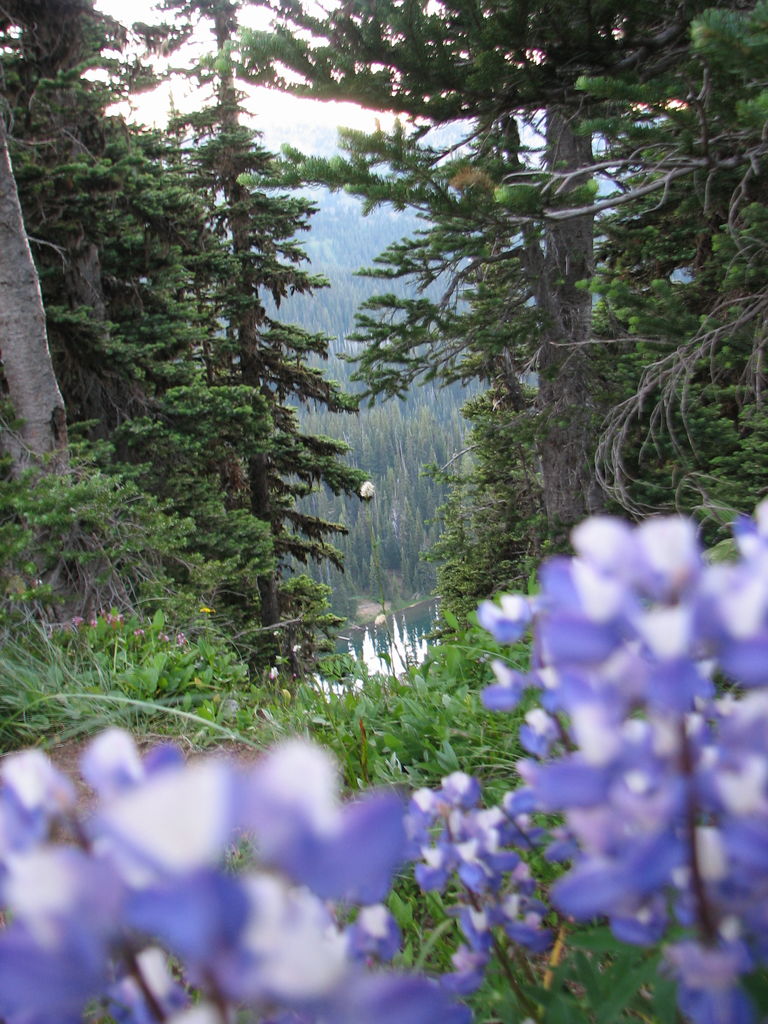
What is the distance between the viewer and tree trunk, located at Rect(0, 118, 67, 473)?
549cm

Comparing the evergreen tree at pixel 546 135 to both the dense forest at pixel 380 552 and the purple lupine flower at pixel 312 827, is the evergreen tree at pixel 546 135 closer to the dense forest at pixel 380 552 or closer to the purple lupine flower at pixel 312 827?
the dense forest at pixel 380 552

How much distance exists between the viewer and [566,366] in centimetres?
679

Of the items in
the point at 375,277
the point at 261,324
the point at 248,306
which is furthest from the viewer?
the point at 261,324

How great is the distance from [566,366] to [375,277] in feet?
7.17

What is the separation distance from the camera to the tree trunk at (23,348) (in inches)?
216

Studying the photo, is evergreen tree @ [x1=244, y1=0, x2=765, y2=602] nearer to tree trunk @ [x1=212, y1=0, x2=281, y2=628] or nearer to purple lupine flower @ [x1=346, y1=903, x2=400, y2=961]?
purple lupine flower @ [x1=346, y1=903, x2=400, y2=961]

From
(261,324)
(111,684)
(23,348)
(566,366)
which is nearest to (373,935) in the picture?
(111,684)

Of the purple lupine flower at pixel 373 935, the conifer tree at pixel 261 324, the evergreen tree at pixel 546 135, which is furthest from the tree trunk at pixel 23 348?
the purple lupine flower at pixel 373 935

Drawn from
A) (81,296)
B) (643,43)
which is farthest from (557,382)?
(81,296)

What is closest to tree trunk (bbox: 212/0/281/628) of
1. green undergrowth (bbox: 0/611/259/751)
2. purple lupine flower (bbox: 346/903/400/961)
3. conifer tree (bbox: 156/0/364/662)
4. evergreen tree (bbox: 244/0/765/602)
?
conifer tree (bbox: 156/0/364/662)

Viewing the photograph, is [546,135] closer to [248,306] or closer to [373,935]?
[248,306]

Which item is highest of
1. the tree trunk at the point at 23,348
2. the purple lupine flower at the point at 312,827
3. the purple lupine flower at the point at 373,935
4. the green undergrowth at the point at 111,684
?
the tree trunk at the point at 23,348

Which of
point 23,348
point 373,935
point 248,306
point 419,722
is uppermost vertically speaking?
point 248,306

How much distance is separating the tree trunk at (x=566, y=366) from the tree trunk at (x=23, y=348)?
473 centimetres
